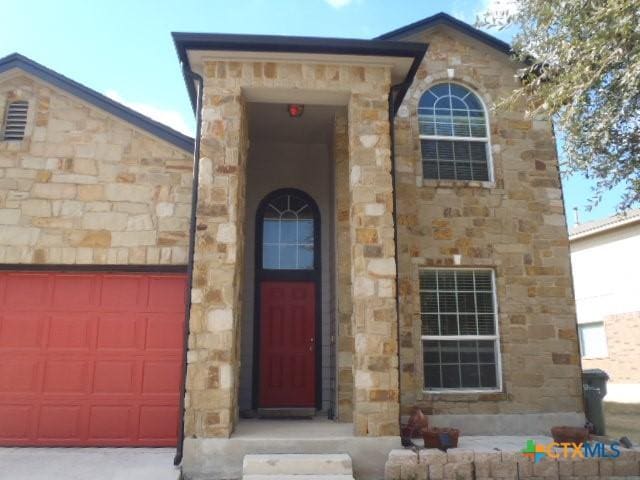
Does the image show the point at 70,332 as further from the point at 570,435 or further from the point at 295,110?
the point at 570,435

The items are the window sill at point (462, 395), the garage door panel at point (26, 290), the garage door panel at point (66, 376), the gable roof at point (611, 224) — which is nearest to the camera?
the garage door panel at point (66, 376)

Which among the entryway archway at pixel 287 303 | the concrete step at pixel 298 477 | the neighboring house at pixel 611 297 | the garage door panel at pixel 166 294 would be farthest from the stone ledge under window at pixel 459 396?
the neighboring house at pixel 611 297

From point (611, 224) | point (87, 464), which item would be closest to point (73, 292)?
point (87, 464)

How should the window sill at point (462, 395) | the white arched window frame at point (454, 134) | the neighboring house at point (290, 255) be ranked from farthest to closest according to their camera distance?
1. the white arched window frame at point (454, 134)
2. the window sill at point (462, 395)
3. the neighboring house at point (290, 255)

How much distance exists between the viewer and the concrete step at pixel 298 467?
538 centimetres

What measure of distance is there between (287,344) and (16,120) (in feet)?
16.7

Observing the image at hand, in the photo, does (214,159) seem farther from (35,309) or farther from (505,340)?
(505,340)

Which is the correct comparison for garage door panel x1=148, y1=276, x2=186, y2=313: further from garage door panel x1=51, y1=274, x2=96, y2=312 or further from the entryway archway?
the entryway archway

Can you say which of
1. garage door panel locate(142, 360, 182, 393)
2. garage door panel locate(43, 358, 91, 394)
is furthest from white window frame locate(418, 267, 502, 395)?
garage door panel locate(43, 358, 91, 394)

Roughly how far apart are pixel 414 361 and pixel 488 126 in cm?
404

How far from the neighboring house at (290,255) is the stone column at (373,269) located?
0.08 ft

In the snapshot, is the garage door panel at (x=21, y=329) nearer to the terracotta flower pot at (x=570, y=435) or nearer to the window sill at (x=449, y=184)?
the window sill at (x=449, y=184)

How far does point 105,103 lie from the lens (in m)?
7.09

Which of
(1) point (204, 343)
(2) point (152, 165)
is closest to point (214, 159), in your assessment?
(2) point (152, 165)
